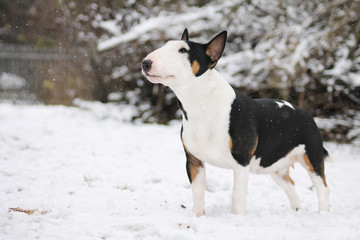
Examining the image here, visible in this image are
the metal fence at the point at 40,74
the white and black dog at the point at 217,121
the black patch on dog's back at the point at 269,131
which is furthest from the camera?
the metal fence at the point at 40,74

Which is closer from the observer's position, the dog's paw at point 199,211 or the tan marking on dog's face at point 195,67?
the tan marking on dog's face at point 195,67

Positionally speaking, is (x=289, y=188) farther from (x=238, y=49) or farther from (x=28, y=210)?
(x=238, y=49)

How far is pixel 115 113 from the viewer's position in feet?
32.6

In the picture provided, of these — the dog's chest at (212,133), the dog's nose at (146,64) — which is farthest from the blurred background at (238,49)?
the dog's nose at (146,64)

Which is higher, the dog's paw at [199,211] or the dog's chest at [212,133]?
the dog's chest at [212,133]

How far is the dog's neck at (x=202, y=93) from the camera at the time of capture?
119 inches

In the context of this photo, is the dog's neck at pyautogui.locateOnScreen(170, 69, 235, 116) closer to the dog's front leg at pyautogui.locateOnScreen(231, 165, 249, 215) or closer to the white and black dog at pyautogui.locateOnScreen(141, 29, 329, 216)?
the white and black dog at pyautogui.locateOnScreen(141, 29, 329, 216)

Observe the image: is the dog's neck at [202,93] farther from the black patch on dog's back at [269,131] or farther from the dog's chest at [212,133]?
the black patch on dog's back at [269,131]

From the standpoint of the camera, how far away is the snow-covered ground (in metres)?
2.68

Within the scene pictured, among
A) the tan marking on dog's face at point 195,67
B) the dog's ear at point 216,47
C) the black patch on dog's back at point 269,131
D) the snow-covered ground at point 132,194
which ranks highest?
the dog's ear at point 216,47

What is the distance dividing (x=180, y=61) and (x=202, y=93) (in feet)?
1.05

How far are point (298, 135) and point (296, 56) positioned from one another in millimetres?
4315

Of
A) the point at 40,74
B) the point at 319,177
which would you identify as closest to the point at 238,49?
the point at 319,177

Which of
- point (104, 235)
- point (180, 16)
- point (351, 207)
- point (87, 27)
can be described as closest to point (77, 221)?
point (104, 235)
